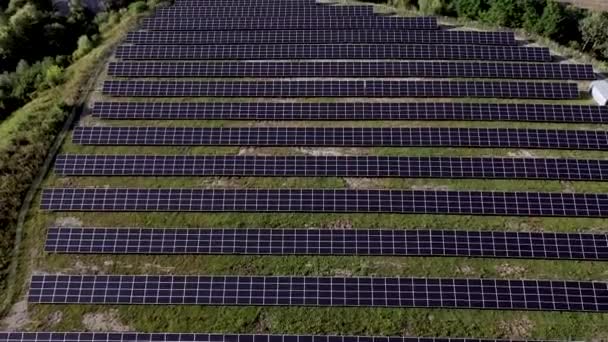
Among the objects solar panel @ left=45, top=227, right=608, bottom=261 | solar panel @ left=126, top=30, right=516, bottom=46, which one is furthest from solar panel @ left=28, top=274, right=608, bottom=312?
solar panel @ left=126, top=30, right=516, bottom=46

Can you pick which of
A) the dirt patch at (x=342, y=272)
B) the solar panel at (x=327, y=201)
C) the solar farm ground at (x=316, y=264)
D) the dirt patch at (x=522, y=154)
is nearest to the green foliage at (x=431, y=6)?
the solar farm ground at (x=316, y=264)

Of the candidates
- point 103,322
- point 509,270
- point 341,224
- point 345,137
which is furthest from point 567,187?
point 103,322

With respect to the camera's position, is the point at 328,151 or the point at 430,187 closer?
the point at 430,187

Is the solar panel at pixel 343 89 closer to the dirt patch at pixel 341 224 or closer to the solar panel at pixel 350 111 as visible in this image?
the solar panel at pixel 350 111

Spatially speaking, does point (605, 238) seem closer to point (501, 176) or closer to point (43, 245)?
point (501, 176)

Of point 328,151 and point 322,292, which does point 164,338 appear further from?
point 328,151
